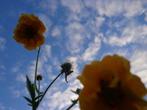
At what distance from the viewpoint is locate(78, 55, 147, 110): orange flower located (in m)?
1.74

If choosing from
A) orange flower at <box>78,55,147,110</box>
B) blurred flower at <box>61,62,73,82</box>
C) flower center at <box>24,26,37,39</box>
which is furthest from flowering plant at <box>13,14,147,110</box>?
flower center at <box>24,26,37,39</box>

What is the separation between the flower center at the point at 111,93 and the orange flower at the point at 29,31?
364 centimetres

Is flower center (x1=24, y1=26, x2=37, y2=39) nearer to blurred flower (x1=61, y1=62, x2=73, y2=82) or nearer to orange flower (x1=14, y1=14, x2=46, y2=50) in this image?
orange flower (x1=14, y1=14, x2=46, y2=50)

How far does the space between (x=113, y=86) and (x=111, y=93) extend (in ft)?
0.21

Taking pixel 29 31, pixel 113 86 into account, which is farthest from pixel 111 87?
pixel 29 31

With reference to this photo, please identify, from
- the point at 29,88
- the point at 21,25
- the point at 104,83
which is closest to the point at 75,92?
the point at 29,88

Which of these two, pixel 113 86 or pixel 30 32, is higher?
pixel 30 32

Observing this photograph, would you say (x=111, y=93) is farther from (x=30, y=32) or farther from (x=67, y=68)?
(x=30, y=32)

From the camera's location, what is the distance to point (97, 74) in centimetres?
181

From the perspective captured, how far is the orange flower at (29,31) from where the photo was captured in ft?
18.2

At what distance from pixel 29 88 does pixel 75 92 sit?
639 mm

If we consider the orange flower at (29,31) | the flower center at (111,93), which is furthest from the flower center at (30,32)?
the flower center at (111,93)

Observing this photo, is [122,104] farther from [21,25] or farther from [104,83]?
[21,25]

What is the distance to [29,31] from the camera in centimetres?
602
